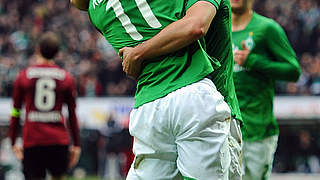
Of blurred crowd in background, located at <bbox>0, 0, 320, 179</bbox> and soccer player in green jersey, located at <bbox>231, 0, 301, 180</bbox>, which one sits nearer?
soccer player in green jersey, located at <bbox>231, 0, 301, 180</bbox>

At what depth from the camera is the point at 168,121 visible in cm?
282

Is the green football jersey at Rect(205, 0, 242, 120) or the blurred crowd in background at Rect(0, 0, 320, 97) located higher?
the green football jersey at Rect(205, 0, 242, 120)

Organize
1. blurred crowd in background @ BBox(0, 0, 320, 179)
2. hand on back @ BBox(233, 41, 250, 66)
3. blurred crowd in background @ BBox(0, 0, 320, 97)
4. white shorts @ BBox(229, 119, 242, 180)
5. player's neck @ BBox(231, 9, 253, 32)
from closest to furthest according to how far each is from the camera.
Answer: white shorts @ BBox(229, 119, 242, 180) < hand on back @ BBox(233, 41, 250, 66) < player's neck @ BBox(231, 9, 253, 32) < blurred crowd in background @ BBox(0, 0, 320, 179) < blurred crowd in background @ BBox(0, 0, 320, 97)

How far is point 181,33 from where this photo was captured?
2.77 m

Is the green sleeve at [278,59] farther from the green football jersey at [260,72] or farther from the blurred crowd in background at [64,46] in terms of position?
the blurred crowd in background at [64,46]

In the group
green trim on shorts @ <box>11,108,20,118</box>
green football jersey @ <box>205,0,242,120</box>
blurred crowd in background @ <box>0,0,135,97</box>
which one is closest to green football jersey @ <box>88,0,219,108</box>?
green football jersey @ <box>205,0,242,120</box>

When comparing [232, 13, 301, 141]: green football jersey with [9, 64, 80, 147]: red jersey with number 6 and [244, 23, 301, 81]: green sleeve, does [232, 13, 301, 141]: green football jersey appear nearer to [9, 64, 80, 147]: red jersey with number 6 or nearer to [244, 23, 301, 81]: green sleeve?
[244, 23, 301, 81]: green sleeve

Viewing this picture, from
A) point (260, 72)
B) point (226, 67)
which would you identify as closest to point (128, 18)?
point (226, 67)

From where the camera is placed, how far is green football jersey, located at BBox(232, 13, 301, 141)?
497cm

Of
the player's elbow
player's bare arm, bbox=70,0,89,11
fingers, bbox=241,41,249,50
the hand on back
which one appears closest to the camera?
the player's elbow

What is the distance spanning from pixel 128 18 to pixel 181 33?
346 mm

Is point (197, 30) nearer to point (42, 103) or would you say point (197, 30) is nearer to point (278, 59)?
point (278, 59)

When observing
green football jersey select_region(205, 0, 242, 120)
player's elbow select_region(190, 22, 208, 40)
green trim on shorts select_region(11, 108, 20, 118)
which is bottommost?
green trim on shorts select_region(11, 108, 20, 118)

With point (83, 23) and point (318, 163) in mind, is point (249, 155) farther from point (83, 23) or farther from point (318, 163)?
point (83, 23)
